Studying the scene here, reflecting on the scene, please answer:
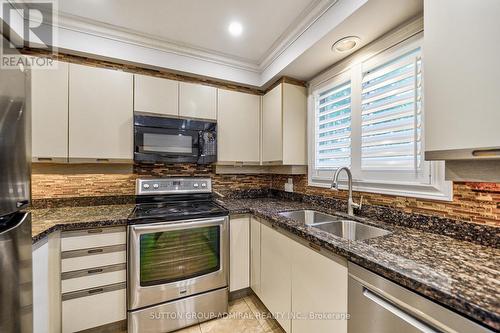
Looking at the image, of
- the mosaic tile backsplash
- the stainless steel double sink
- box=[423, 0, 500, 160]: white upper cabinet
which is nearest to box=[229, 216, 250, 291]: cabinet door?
the stainless steel double sink

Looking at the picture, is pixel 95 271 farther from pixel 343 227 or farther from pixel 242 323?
pixel 343 227

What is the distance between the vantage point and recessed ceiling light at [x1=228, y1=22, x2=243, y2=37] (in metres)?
1.78

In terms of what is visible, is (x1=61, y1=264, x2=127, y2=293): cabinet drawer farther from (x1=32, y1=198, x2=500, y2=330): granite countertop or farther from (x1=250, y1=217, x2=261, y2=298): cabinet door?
(x1=250, y1=217, x2=261, y2=298): cabinet door

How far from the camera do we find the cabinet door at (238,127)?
92.6 inches

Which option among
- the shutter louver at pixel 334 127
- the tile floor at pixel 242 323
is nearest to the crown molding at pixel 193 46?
the shutter louver at pixel 334 127

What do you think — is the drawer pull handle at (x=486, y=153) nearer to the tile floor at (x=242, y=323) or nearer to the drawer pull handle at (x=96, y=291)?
the tile floor at (x=242, y=323)

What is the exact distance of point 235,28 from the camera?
183 centimetres

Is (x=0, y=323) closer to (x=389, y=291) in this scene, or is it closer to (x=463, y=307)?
(x=389, y=291)

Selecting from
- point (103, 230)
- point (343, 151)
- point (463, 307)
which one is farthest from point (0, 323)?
point (343, 151)

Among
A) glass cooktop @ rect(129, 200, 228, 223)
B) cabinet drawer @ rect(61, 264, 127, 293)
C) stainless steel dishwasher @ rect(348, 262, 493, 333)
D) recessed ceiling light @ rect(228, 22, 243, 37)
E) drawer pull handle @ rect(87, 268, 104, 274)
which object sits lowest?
cabinet drawer @ rect(61, 264, 127, 293)

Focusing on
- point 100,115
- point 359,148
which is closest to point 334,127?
point 359,148

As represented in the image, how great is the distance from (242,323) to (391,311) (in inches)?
54.0

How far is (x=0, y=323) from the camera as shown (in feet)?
2.69

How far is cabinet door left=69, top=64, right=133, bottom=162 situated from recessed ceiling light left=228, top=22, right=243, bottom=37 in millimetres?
1030
